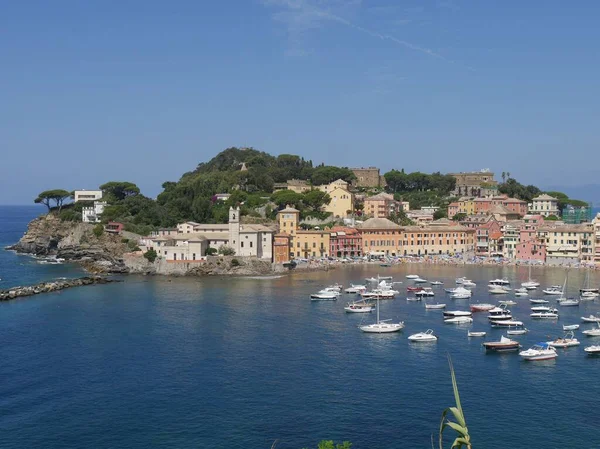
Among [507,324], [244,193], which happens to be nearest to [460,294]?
[507,324]

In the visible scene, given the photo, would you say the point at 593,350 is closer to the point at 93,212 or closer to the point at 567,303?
the point at 567,303

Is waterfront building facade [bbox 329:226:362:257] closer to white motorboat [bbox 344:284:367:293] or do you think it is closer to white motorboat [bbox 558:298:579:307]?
white motorboat [bbox 344:284:367:293]

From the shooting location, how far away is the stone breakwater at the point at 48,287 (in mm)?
32309

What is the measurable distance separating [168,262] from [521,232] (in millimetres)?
27244

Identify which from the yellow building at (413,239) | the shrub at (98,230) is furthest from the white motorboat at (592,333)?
the shrub at (98,230)

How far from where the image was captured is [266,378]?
18.8 meters

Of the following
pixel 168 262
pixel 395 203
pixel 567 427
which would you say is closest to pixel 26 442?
pixel 567 427

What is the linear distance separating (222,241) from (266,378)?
27.1 m

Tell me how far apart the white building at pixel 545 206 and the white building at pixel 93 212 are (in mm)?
42148

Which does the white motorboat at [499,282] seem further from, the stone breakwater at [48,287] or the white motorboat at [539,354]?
the stone breakwater at [48,287]

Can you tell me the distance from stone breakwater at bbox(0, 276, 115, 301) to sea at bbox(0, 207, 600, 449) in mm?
1443

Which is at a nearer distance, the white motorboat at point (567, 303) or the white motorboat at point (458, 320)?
the white motorboat at point (458, 320)

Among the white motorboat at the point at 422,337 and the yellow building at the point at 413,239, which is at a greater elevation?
the yellow building at the point at 413,239

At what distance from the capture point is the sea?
14867 mm
